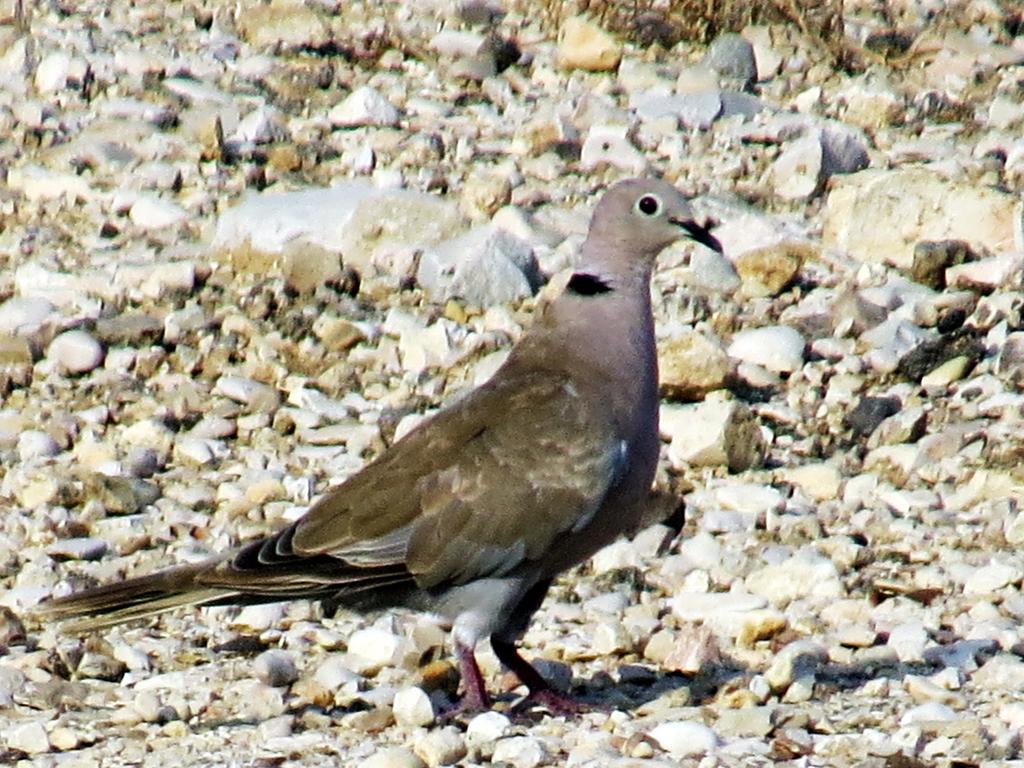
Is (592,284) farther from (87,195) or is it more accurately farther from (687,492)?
(87,195)

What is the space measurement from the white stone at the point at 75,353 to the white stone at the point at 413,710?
2.93 metres

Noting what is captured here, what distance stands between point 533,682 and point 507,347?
7.94 feet

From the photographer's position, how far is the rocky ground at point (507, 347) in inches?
239

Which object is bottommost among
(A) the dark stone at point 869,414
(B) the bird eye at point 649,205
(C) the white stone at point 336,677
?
(C) the white stone at point 336,677

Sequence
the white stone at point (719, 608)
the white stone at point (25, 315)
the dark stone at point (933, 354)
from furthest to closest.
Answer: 1. the white stone at point (25, 315)
2. the dark stone at point (933, 354)
3. the white stone at point (719, 608)

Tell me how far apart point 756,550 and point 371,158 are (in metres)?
3.37

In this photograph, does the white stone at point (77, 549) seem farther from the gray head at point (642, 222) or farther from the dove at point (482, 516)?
the gray head at point (642, 222)

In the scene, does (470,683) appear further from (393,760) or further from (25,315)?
(25,315)

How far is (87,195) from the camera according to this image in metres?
9.55

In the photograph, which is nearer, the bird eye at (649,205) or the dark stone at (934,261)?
the bird eye at (649,205)

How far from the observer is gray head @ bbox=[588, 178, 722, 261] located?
673 centimetres

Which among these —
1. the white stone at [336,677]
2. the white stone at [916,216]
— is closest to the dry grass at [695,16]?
the white stone at [916,216]

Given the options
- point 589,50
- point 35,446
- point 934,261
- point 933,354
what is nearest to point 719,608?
point 933,354

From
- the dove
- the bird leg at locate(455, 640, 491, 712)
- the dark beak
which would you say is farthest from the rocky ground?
the dark beak
